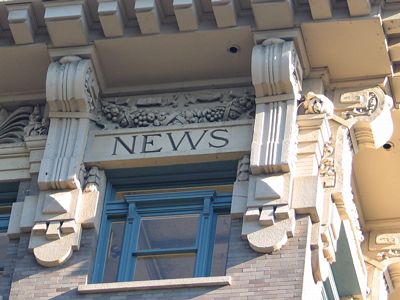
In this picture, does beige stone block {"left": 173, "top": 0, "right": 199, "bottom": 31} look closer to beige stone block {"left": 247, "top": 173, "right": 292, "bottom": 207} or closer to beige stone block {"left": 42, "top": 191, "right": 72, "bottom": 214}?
beige stone block {"left": 247, "top": 173, "right": 292, "bottom": 207}

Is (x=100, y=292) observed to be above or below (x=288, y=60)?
below

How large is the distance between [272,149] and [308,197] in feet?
2.42

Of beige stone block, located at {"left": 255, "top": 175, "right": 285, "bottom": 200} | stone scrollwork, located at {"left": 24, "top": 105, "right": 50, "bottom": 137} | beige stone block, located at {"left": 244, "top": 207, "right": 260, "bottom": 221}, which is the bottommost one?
beige stone block, located at {"left": 244, "top": 207, "right": 260, "bottom": 221}

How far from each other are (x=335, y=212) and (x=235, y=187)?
126 centimetres

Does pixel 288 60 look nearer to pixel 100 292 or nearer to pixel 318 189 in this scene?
pixel 318 189

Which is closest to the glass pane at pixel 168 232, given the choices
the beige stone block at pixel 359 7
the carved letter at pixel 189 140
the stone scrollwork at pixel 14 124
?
the carved letter at pixel 189 140

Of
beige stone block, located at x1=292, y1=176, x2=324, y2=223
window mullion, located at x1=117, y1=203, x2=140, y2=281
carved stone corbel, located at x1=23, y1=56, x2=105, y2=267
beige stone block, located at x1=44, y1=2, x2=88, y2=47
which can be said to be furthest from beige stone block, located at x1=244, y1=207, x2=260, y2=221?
beige stone block, located at x1=44, y1=2, x2=88, y2=47

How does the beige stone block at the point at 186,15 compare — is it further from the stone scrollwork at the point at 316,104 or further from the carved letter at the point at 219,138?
the stone scrollwork at the point at 316,104

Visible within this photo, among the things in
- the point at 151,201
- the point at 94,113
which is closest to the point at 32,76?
the point at 94,113

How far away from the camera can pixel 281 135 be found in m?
19.4

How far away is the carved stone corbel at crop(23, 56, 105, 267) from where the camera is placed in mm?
19219

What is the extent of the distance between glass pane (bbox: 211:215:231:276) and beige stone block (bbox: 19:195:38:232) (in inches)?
83.4

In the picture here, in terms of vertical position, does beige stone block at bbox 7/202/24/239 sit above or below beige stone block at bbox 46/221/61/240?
above

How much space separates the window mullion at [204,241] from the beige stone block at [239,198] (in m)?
0.58
